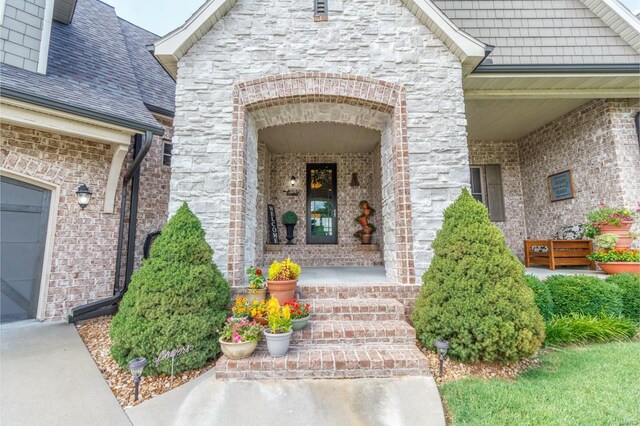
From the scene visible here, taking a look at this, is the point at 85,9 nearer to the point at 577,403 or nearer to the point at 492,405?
the point at 492,405

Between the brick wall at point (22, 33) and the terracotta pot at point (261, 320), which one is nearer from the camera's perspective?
the terracotta pot at point (261, 320)

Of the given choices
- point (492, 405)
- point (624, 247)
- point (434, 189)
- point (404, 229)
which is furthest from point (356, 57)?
point (624, 247)

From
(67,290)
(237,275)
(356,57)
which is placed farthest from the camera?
(67,290)

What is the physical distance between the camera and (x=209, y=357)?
3123 millimetres

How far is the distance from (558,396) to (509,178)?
22.6ft

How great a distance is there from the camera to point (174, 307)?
3033 mm

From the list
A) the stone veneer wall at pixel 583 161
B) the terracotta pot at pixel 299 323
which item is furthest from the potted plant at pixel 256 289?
the stone veneer wall at pixel 583 161

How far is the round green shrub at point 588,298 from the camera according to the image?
413cm

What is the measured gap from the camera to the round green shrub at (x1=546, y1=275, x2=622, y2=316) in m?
4.13

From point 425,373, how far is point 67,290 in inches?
224

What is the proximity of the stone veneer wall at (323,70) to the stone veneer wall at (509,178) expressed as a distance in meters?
4.46

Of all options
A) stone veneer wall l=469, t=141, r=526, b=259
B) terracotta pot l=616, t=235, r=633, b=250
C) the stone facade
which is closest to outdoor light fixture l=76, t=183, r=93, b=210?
the stone facade

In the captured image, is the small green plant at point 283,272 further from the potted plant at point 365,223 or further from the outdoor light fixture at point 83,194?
the potted plant at point 365,223

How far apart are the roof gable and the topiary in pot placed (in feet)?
8.56
